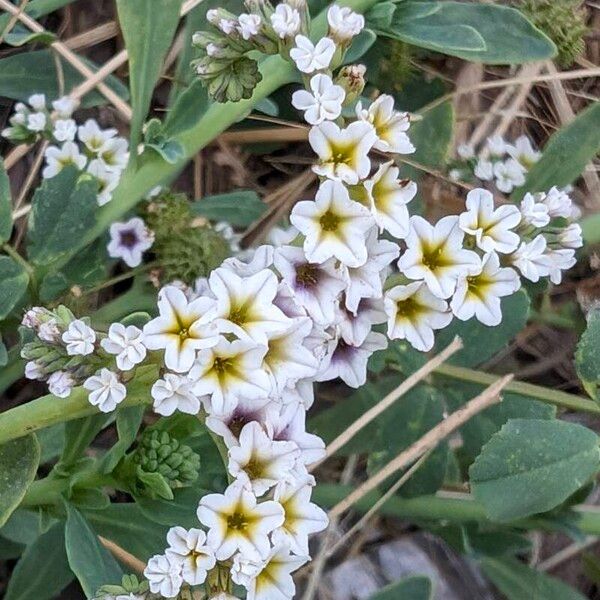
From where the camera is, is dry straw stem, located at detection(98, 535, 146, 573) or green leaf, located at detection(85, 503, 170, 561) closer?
green leaf, located at detection(85, 503, 170, 561)

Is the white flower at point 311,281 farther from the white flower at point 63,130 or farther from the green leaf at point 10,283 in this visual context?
the white flower at point 63,130

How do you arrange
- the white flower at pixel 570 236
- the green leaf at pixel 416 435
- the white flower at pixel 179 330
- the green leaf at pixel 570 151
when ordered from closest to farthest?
the white flower at pixel 179 330
the white flower at pixel 570 236
the green leaf at pixel 416 435
the green leaf at pixel 570 151

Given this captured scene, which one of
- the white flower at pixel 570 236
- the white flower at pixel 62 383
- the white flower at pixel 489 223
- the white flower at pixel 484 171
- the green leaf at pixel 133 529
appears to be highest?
the white flower at pixel 489 223

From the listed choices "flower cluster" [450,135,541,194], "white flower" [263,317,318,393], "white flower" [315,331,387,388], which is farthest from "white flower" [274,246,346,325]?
"flower cluster" [450,135,541,194]

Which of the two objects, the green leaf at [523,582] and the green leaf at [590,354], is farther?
the green leaf at [523,582]

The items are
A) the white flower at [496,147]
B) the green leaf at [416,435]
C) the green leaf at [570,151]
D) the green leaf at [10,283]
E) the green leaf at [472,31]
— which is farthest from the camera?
the white flower at [496,147]

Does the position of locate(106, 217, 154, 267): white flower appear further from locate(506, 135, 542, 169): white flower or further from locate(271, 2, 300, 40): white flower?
locate(506, 135, 542, 169): white flower

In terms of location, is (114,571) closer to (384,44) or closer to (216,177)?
(216,177)

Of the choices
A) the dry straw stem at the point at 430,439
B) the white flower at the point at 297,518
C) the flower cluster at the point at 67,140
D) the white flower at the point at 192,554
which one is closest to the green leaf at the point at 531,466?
the dry straw stem at the point at 430,439
